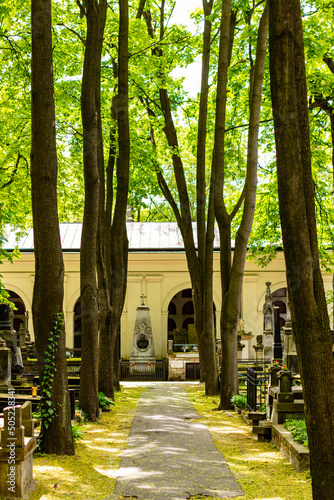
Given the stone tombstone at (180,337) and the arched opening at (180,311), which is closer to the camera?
the stone tombstone at (180,337)

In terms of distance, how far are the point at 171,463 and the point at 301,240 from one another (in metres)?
4.00

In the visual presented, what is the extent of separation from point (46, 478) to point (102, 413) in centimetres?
588

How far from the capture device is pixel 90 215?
10430 millimetres

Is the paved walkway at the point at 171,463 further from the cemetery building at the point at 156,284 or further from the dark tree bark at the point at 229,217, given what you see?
the cemetery building at the point at 156,284

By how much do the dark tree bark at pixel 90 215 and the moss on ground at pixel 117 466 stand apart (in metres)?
0.87

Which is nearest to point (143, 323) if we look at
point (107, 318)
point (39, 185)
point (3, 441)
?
point (107, 318)

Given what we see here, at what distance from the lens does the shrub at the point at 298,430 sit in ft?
24.9

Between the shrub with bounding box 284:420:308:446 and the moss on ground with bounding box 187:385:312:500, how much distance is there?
1.10 ft

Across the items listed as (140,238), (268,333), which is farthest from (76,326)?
(268,333)

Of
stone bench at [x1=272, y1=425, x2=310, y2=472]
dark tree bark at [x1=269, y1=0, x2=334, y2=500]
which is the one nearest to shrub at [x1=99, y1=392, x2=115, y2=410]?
stone bench at [x1=272, y1=425, x2=310, y2=472]

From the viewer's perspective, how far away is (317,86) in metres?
14.4

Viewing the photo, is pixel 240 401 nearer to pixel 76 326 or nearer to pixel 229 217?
pixel 229 217

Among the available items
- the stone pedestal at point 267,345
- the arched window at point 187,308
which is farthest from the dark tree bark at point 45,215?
the arched window at point 187,308

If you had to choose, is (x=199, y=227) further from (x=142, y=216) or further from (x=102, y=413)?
(x=142, y=216)
